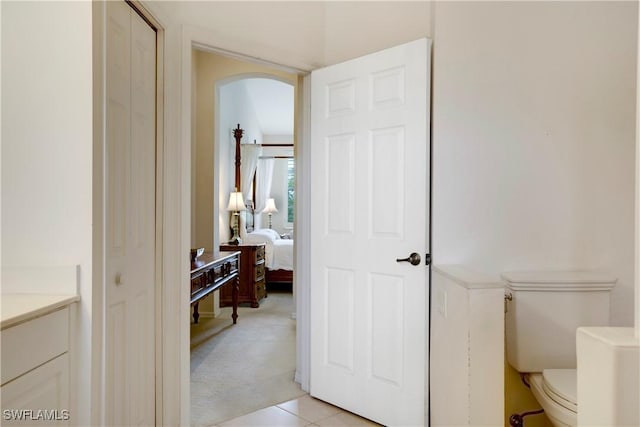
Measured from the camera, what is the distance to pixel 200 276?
3.40 meters

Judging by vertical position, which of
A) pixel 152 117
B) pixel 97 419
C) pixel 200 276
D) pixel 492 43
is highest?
pixel 492 43

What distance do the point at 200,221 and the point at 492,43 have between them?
11.9 ft

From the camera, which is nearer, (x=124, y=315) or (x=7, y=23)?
(x=7, y=23)

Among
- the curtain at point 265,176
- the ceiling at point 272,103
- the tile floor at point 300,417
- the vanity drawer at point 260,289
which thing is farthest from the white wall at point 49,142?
the curtain at point 265,176

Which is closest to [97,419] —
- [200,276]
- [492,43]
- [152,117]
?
[152,117]

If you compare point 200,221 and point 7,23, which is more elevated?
point 7,23

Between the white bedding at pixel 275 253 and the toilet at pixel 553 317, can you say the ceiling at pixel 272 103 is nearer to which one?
the white bedding at pixel 275 253

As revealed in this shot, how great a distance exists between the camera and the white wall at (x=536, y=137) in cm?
217

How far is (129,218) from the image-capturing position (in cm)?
188

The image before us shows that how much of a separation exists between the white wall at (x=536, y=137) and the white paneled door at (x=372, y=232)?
0.13 m

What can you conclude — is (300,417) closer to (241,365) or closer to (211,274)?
(241,365)

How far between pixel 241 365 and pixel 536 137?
2.61 metres

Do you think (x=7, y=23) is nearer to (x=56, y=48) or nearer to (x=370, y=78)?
(x=56, y=48)

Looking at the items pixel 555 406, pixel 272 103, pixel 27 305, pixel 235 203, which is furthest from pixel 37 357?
pixel 272 103
